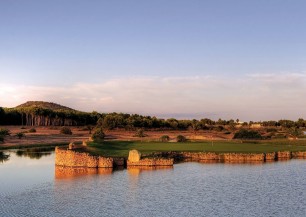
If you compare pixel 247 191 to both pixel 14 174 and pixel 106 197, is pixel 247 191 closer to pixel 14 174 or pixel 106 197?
pixel 106 197

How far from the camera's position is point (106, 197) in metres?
31.2

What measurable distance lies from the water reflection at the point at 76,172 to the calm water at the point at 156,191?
3.9 inches

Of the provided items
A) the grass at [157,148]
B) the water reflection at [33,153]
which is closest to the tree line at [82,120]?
the water reflection at [33,153]

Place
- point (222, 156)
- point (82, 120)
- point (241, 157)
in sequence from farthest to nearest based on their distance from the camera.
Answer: point (82, 120), point (222, 156), point (241, 157)

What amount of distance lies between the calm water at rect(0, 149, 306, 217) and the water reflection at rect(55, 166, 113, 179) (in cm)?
10

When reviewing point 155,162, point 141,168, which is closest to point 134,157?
point 141,168

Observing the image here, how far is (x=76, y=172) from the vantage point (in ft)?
144

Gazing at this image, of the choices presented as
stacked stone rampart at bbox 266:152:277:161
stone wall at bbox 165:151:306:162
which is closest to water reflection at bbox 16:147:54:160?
stone wall at bbox 165:151:306:162

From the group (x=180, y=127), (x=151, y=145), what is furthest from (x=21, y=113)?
(x=151, y=145)

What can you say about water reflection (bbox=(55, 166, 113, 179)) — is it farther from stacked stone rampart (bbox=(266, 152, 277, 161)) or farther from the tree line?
the tree line

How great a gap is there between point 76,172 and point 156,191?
1315 cm

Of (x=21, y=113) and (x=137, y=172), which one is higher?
(x=21, y=113)

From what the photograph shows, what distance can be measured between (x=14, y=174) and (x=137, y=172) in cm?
1269

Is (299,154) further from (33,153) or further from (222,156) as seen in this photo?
(33,153)
